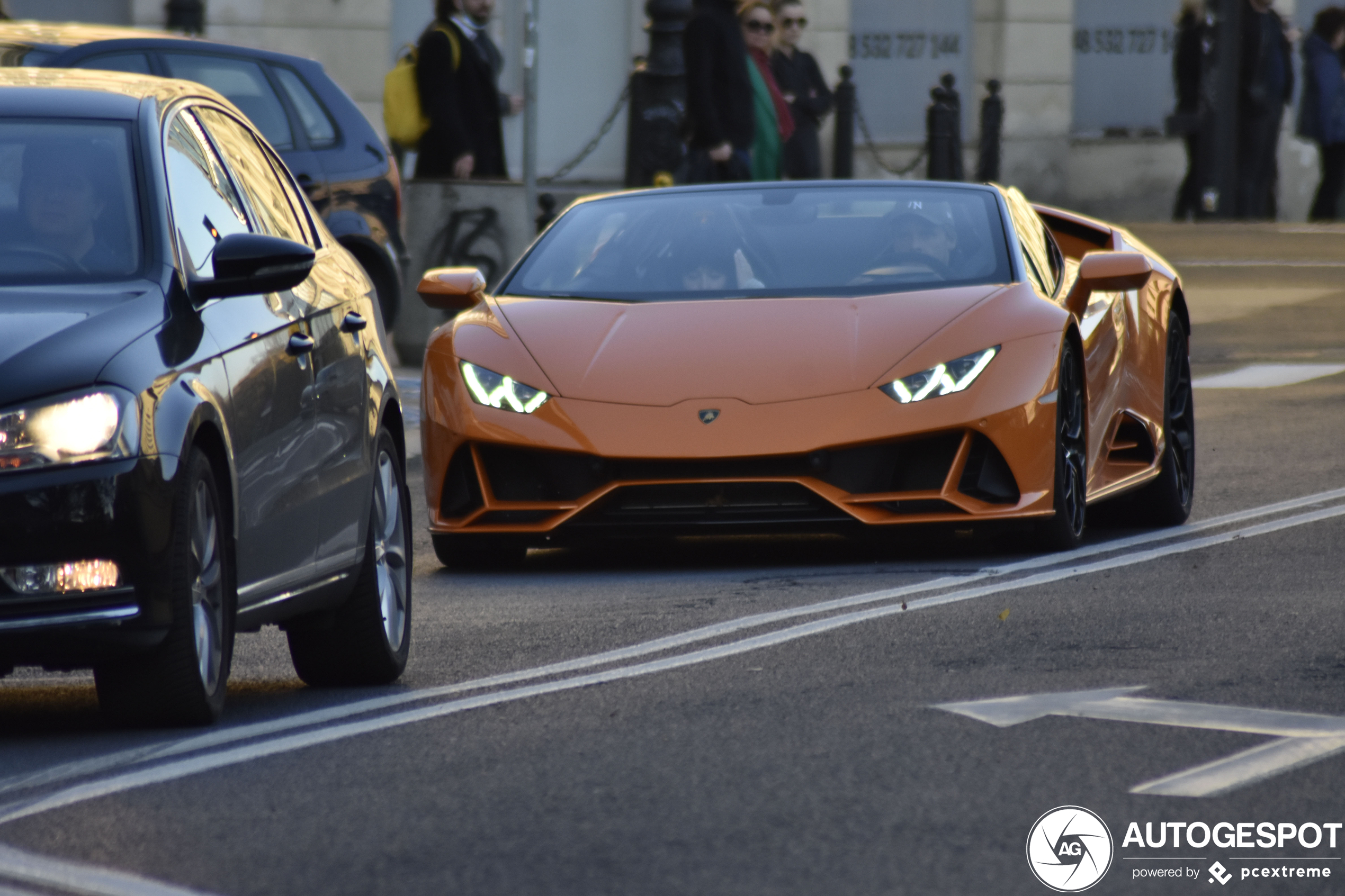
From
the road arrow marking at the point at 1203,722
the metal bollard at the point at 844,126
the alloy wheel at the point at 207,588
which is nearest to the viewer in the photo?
the road arrow marking at the point at 1203,722

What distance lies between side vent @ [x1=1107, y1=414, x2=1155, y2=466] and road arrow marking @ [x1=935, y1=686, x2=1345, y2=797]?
156 inches

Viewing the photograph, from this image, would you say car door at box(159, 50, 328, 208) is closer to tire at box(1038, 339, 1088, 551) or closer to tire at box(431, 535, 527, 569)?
tire at box(431, 535, 527, 569)

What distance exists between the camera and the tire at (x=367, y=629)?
22.5ft

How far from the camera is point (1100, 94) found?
1486 inches

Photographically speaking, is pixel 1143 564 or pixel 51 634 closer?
pixel 51 634

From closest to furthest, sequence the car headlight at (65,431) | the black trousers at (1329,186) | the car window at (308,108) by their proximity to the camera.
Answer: the car headlight at (65,431), the car window at (308,108), the black trousers at (1329,186)

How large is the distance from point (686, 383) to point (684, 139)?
890cm

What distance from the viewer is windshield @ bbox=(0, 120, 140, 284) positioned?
20.4ft

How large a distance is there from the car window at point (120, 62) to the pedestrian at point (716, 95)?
481 centimetres

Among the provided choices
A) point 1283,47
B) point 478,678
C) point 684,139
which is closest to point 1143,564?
point 478,678

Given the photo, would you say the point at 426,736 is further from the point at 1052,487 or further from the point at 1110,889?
the point at 1052,487

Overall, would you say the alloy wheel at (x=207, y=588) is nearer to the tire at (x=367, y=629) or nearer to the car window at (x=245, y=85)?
the tire at (x=367, y=629)

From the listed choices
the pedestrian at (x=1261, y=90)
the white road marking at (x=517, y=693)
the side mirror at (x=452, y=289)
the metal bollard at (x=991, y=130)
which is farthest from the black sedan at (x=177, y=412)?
the metal bollard at (x=991, y=130)

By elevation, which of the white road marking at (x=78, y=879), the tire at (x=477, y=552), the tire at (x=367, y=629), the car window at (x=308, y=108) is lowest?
the tire at (x=477, y=552)
